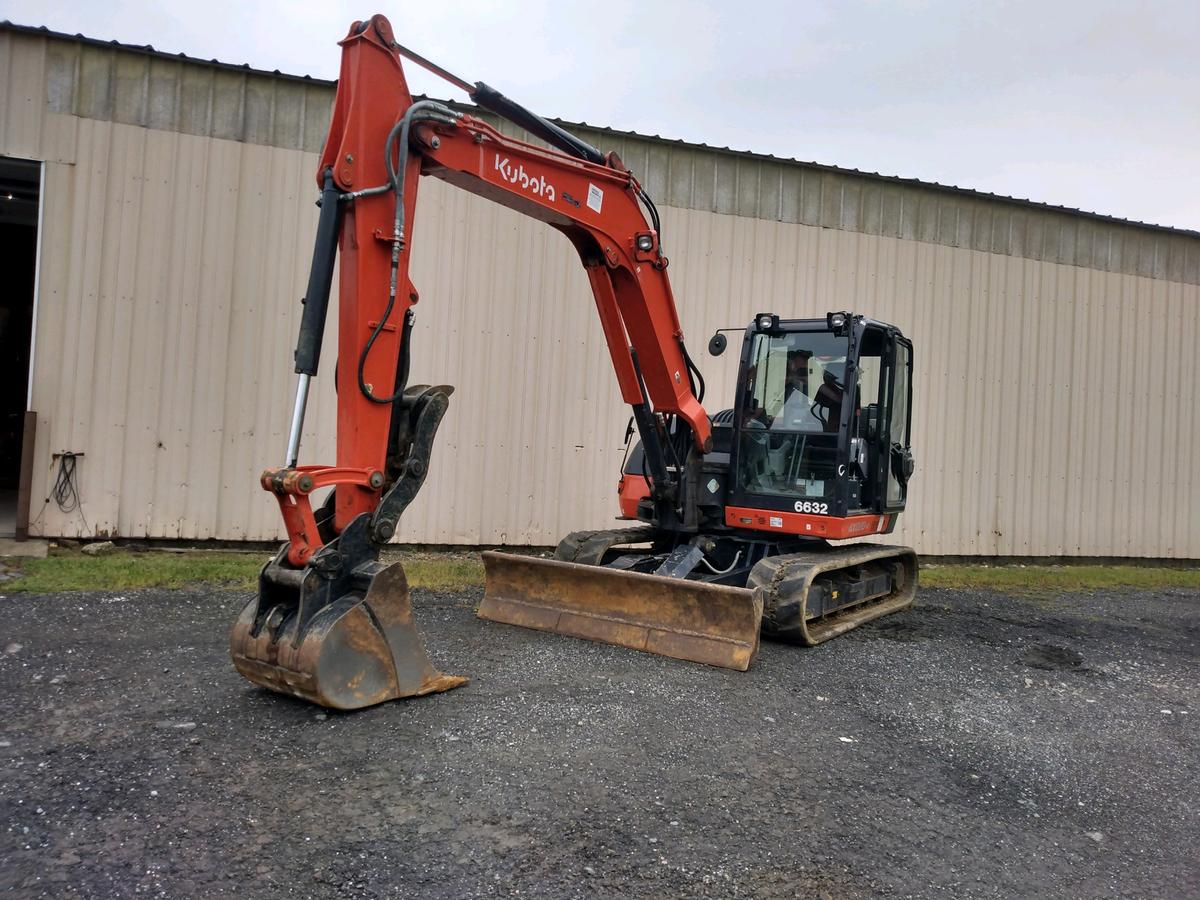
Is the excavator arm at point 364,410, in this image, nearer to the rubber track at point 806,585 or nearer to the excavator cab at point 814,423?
the rubber track at point 806,585

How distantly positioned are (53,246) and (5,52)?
2020 mm

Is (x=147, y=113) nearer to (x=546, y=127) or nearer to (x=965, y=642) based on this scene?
(x=546, y=127)

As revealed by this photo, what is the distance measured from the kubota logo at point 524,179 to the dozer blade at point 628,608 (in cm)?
266

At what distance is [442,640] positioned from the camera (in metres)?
6.31

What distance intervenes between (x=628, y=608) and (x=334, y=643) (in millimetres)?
2445

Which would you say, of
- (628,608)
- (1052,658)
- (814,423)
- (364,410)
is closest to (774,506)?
(814,423)

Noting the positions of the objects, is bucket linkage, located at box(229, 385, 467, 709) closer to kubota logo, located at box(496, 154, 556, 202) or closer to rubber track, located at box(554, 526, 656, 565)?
kubota logo, located at box(496, 154, 556, 202)

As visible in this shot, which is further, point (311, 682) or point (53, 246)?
point (53, 246)

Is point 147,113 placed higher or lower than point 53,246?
higher

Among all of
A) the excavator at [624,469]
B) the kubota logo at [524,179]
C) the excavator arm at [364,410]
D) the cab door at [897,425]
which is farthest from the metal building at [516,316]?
the excavator arm at [364,410]

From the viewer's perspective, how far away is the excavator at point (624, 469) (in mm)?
4629

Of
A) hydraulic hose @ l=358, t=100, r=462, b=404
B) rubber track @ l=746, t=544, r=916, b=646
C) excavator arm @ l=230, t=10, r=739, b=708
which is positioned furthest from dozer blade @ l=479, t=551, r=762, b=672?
hydraulic hose @ l=358, t=100, r=462, b=404

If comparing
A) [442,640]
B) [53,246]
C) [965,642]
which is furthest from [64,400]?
[965,642]

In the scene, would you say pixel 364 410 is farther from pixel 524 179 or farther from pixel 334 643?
pixel 524 179
